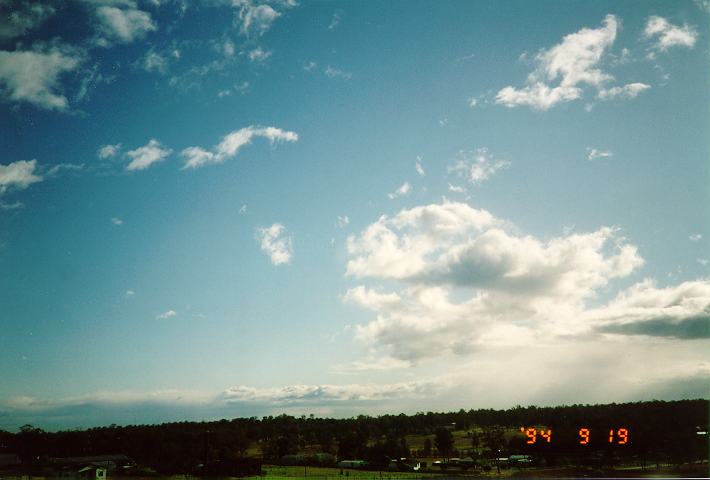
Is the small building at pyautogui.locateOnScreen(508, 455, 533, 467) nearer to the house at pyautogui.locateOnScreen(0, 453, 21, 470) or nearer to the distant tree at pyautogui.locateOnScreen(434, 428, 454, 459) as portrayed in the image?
the distant tree at pyautogui.locateOnScreen(434, 428, 454, 459)

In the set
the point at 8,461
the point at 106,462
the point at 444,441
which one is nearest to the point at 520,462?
the point at 444,441

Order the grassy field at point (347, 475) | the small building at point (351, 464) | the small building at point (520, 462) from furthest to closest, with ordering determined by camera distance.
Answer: the small building at point (351, 464), the small building at point (520, 462), the grassy field at point (347, 475)

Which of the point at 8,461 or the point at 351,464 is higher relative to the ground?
the point at 8,461

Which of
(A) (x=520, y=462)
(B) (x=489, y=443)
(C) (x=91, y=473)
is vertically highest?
(C) (x=91, y=473)

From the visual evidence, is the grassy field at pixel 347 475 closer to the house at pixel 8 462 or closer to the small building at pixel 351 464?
the small building at pixel 351 464

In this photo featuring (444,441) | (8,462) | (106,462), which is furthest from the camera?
(444,441)

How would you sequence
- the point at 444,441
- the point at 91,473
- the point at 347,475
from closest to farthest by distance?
the point at 91,473 < the point at 347,475 < the point at 444,441

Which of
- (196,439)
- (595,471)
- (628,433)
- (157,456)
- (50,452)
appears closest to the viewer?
(628,433)

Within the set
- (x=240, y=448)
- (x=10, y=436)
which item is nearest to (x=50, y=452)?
(x=240, y=448)

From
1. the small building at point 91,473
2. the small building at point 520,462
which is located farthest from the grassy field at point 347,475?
the small building at point 91,473

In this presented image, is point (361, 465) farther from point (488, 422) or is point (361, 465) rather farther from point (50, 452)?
point (488, 422)

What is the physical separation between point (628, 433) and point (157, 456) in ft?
231

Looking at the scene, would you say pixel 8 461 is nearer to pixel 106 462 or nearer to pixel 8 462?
pixel 8 462

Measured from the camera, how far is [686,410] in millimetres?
38062
